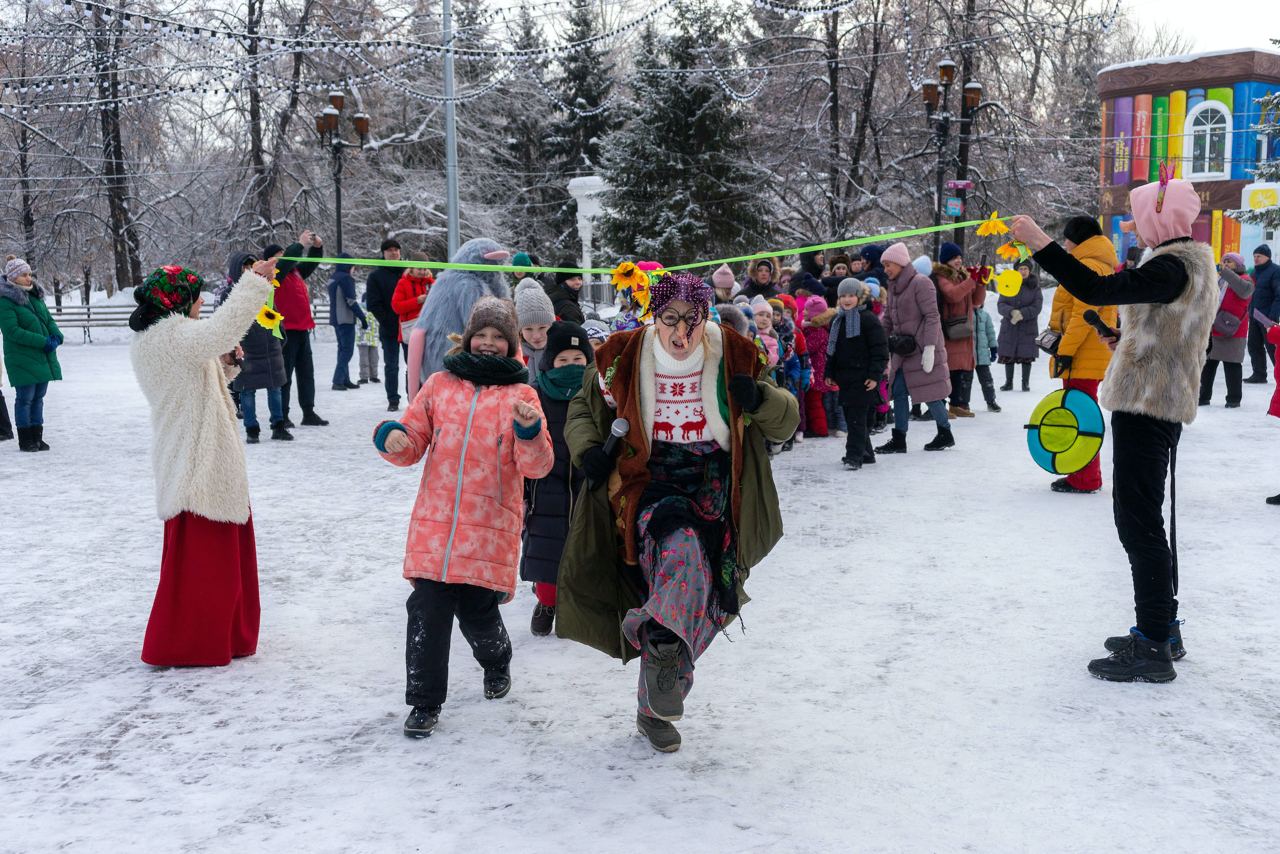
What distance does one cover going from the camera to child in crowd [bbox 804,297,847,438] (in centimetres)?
1112

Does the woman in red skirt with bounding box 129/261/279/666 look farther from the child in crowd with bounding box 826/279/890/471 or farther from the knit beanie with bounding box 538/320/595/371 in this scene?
the child in crowd with bounding box 826/279/890/471

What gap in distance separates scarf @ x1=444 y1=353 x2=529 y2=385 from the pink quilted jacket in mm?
39

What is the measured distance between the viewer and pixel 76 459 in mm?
10031

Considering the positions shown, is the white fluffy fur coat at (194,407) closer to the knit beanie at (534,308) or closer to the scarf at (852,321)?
the knit beanie at (534,308)

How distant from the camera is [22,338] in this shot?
10203mm

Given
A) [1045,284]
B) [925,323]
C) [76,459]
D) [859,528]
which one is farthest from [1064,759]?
[1045,284]

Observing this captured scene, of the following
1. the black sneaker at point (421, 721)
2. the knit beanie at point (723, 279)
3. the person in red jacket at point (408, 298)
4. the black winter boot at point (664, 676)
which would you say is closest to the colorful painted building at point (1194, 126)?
the knit beanie at point (723, 279)

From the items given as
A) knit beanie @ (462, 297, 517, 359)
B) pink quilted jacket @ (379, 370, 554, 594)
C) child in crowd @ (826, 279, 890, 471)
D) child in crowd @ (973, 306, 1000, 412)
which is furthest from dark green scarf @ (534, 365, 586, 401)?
child in crowd @ (973, 306, 1000, 412)

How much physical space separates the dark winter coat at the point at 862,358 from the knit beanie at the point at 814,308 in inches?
62.4

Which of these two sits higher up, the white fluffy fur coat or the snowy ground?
the white fluffy fur coat

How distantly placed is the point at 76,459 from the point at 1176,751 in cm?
926

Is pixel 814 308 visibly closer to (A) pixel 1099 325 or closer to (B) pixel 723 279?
(B) pixel 723 279

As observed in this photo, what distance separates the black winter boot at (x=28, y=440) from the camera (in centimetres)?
1047

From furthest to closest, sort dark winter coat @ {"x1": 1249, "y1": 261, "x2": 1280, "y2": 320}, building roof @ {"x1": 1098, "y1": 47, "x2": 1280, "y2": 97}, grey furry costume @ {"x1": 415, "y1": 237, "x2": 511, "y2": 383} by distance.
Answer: building roof @ {"x1": 1098, "y1": 47, "x2": 1280, "y2": 97} < dark winter coat @ {"x1": 1249, "y1": 261, "x2": 1280, "y2": 320} < grey furry costume @ {"x1": 415, "y1": 237, "x2": 511, "y2": 383}
